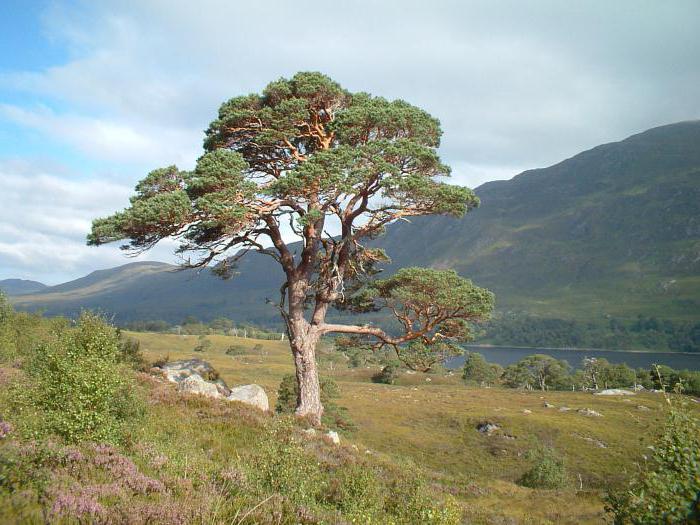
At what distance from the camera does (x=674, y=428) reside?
25.3ft

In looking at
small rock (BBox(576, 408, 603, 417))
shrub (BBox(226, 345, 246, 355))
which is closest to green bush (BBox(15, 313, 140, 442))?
small rock (BBox(576, 408, 603, 417))

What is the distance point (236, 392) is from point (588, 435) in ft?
207

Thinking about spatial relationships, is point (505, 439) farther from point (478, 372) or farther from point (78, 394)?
point (478, 372)

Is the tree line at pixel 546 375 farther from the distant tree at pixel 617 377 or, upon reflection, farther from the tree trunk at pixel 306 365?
the tree trunk at pixel 306 365

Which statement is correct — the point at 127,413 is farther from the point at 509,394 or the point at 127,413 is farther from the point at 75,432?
the point at 509,394

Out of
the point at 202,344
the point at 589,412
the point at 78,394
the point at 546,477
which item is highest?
the point at 78,394

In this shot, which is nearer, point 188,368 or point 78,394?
point 78,394

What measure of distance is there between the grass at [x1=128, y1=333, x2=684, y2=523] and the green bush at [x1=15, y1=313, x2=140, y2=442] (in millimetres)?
12859

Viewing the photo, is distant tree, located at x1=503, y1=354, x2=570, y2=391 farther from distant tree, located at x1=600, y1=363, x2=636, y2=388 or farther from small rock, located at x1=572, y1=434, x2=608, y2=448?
small rock, located at x1=572, y1=434, x2=608, y2=448

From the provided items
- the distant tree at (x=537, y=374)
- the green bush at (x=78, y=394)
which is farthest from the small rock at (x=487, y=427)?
the distant tree at (x=537, y=374)

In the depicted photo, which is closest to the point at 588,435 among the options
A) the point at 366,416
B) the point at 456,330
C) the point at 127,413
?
the point at 366,416

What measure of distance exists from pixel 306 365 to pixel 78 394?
33.3ft

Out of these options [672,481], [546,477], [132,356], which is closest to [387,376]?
[546,477]

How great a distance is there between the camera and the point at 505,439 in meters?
66.2
